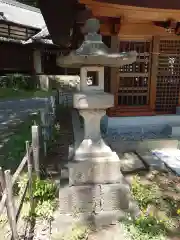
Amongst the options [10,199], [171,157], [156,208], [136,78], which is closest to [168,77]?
[136,78]

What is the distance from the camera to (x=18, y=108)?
1165 centimetres

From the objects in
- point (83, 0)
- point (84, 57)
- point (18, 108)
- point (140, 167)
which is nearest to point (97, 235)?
point (140, 167)

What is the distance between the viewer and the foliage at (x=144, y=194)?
146 inches

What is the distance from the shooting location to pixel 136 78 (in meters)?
6.63

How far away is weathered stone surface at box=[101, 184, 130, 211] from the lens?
3545 mm

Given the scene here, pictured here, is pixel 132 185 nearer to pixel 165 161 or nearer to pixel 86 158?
pixel 86 158

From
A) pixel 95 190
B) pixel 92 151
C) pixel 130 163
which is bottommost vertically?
pixel 130 163

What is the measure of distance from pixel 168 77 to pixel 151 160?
2.75 m

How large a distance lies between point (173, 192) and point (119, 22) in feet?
12.3

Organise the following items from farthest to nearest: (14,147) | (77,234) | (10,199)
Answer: (14,147) < (77,234) < (10,199)

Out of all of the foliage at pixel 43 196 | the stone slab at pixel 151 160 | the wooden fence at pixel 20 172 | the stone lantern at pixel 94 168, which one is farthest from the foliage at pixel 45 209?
the stone slab at pixel 151 160

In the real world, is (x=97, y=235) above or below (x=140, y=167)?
below

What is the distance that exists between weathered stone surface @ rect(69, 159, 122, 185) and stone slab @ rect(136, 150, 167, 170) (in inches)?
66.3

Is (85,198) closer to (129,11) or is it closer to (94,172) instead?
(94,172)
